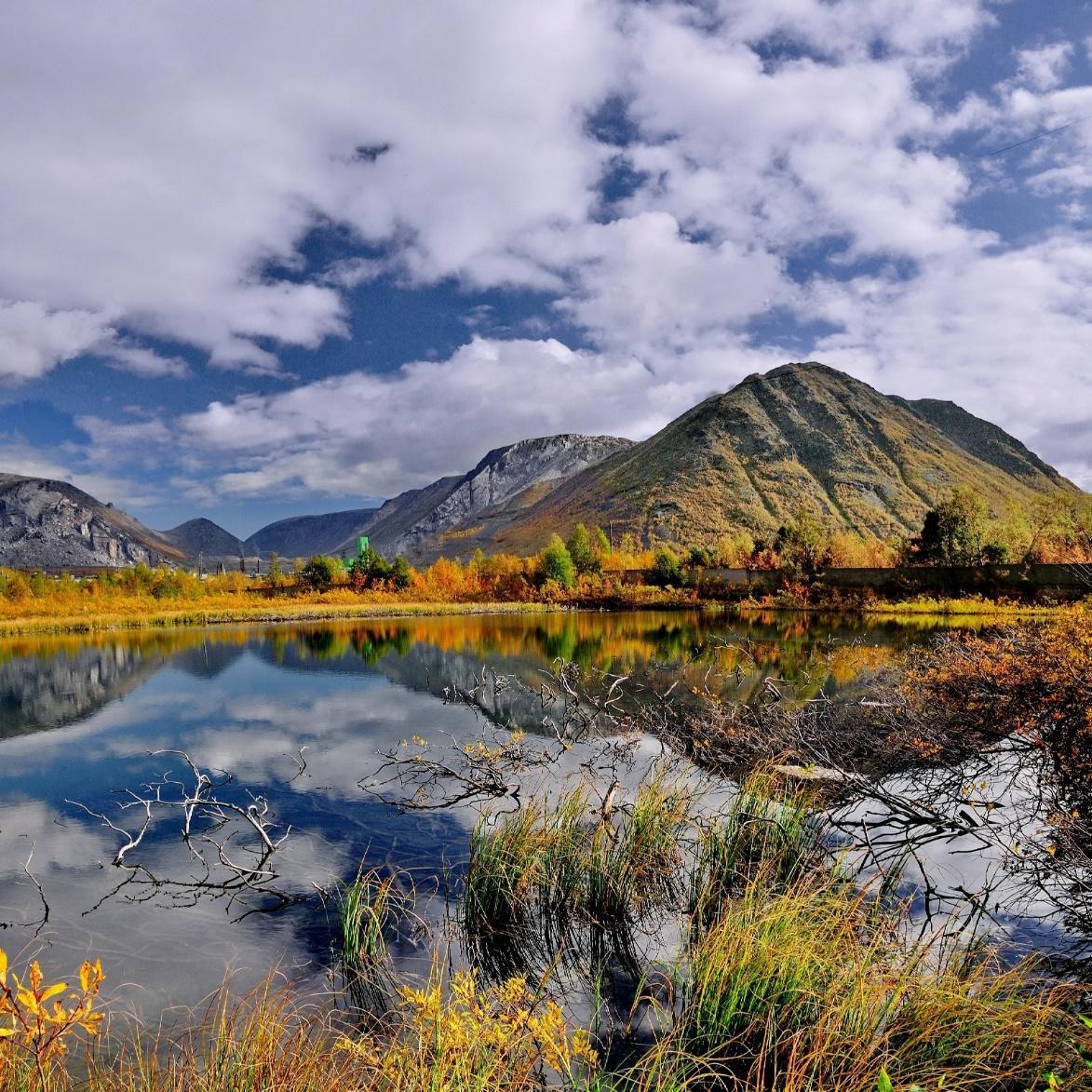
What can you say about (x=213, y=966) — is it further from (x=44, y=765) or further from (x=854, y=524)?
(x=854, y=524)

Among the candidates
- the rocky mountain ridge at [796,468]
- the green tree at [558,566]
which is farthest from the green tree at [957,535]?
the rocky mountain ridge at [796,468]

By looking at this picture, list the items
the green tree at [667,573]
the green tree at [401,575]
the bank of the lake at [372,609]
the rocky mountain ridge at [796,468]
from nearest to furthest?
the bank of the lake at [372,609], the green tree at [667,573], the green tree at [401,575], the rocky mountain ridge at [796,468]

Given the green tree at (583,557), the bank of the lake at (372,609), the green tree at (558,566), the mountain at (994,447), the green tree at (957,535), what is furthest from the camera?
the mountain at (994,447)

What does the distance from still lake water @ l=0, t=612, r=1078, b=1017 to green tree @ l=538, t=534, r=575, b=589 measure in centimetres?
3435

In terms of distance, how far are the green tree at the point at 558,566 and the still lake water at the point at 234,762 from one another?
1353 inches

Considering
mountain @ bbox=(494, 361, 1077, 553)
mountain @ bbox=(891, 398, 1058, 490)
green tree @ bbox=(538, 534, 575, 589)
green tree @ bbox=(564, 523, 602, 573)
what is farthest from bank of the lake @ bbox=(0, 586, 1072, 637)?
mountain @ bbox=(891, 398, 1058, 490)

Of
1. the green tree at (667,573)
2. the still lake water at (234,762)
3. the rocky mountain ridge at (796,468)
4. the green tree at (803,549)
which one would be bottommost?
the still lake water at (234,762)

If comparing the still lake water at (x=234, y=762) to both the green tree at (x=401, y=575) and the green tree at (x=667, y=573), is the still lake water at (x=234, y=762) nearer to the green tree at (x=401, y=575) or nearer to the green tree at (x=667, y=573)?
the green tree at (x=667, y=573)

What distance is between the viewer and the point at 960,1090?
3879 millimetres

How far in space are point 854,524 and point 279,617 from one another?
10287 centimetres

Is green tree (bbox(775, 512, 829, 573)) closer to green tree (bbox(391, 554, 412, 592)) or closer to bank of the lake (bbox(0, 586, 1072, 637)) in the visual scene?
bank of the lake (bbox(0, 586, 1072, 637))

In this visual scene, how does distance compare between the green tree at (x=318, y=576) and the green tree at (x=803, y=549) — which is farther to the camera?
the green tree at (x=318, y=576)

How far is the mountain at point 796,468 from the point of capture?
130m

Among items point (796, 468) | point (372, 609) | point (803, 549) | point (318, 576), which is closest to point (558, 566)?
point (372, 609)
